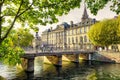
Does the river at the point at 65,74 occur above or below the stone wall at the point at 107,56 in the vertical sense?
below

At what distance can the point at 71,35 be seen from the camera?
12112 cm

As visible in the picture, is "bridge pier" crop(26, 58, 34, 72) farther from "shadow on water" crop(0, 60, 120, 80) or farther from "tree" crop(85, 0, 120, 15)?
"tree" crop(85, 0, 120, 15)

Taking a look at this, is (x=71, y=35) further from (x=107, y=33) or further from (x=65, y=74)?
(x=65, y=74)

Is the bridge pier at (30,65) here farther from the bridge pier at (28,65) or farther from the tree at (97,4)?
the tree at (97,4)

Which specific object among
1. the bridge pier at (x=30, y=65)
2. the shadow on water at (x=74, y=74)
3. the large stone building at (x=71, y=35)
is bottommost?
the shadow on water at (x=74, y=74)

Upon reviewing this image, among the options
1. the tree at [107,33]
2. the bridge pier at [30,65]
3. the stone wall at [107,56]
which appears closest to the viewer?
the bridge pier at [30,65]

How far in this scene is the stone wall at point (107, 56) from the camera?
68.4 metres

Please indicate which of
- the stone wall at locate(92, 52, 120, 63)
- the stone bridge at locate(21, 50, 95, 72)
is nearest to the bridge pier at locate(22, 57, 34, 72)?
the stone bridge at locate(21, 50, 95, 72)

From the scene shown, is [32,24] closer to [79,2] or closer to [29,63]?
[79,2]

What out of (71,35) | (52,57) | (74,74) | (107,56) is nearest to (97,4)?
(74,74)

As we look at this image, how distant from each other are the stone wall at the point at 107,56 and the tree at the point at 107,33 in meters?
3.89

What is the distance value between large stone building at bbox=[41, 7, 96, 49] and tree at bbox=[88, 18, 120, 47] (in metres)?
21.0

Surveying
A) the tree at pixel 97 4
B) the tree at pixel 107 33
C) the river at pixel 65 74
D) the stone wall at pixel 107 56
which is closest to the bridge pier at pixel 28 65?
the river at pixel 65 74

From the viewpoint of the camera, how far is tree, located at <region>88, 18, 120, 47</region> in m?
72.3
